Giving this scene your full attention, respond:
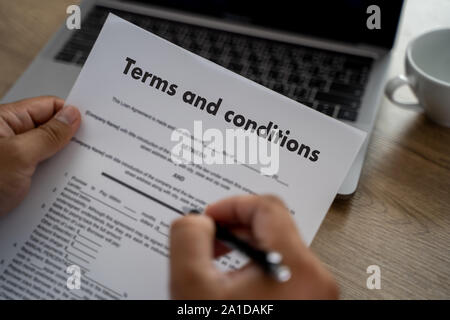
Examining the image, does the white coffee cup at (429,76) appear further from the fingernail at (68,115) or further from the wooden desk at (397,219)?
the fingernail at (68,115)

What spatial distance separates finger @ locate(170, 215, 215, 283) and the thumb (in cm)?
20

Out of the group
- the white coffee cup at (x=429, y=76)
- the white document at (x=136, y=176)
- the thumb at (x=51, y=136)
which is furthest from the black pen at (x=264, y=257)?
the white coffee cup at (x=429, y=76)

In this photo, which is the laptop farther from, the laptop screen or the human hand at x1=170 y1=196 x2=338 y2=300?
the human hand at x1=170 y1=196 x2=338 y2=300

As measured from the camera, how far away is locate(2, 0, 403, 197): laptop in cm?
64

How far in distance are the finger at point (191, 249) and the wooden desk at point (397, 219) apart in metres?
0.22

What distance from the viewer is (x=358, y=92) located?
0.64m

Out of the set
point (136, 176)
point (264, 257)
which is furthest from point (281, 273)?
point (136, 176)

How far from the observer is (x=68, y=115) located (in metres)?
0.48

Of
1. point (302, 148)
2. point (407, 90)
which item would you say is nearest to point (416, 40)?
point (407, 90)

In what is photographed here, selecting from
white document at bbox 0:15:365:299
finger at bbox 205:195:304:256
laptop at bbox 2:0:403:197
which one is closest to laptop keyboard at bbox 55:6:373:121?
laptop at bbox 2:0:403:197

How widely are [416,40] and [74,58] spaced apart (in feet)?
1.59

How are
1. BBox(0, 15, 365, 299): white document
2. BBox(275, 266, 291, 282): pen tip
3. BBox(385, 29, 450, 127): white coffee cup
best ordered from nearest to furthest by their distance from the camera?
1. BBox(275, 266, 291, 282): pen tip
2. BBox(0, 15, 365, 299): white document
3. BBox(385, 29, 450, 127): white coffee cup
